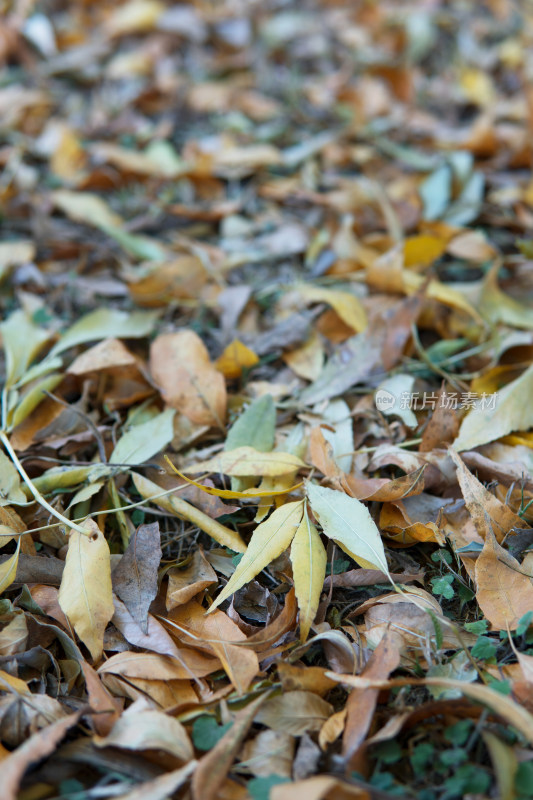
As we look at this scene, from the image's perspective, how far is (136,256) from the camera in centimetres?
140

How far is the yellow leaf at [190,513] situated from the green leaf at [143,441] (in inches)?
1.1

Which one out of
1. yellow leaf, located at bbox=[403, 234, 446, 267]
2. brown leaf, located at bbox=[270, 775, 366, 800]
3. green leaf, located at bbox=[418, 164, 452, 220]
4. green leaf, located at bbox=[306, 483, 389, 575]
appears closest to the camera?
Result: brown leaf, located at bbox=[270, 775, 366, 800]

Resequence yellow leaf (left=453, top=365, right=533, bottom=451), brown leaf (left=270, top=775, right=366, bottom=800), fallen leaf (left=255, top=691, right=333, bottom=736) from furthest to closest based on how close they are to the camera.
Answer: yellow leaf (left=453, top=365, right=533, bottom=451), fallen leaf (left=255, top=691, right=333, bottom=736), brown leaf (left=270, top=775, right=366, bottom=800)

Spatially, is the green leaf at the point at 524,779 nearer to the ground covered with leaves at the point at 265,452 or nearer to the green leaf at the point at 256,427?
the ground covered with leaves at the point at 265,452

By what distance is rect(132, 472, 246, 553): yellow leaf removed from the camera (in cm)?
86

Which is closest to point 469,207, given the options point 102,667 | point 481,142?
point 481,142

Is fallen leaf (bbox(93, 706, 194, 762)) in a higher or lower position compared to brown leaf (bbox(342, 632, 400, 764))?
higher

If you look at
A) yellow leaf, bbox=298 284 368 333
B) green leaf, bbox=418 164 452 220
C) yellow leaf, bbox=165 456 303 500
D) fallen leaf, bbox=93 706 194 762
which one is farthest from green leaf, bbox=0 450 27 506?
green leaf, bbox=418 164 452 220

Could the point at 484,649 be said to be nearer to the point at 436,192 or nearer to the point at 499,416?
the point at 499,416

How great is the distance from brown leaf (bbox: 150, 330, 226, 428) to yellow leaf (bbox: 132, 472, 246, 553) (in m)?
0.14

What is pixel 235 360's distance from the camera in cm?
108

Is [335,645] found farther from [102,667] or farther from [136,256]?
[136,256]

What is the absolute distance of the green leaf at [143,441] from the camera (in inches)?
36.9

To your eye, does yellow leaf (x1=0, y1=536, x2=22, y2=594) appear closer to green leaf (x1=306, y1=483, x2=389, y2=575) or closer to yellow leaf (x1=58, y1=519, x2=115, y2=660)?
yellow leaf (x1=58, y1=519, x2=115, y2=660)
